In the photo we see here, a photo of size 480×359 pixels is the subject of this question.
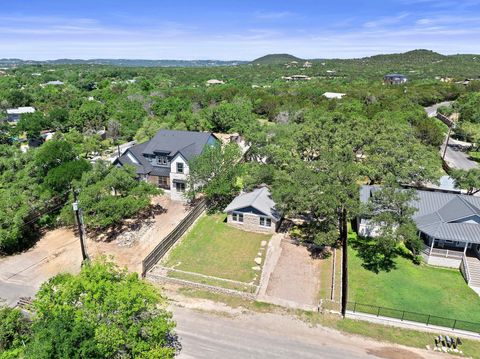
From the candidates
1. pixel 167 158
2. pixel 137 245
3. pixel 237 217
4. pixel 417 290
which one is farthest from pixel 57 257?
pixel 417 290

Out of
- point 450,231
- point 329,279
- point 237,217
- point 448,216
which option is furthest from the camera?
point 237,217

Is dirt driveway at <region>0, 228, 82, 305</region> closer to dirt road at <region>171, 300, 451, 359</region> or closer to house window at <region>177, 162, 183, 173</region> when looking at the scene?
dirt road at <region>171, 300, 451, 359</region>

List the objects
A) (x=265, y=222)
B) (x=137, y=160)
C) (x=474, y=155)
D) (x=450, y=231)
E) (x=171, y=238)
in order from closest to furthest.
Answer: (x=450, y=231) → (x=171, y=238) → (x=265, y=222) → (x=137, y=160) → (x=474, y=155)

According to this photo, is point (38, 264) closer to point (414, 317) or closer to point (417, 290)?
point (414, 317)

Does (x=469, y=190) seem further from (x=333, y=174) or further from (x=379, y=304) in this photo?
(x=379, y=304)

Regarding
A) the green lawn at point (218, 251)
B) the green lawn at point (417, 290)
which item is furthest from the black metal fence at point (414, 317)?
the green lawn at point (218, 251)

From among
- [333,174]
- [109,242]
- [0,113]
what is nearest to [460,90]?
[333,174]
